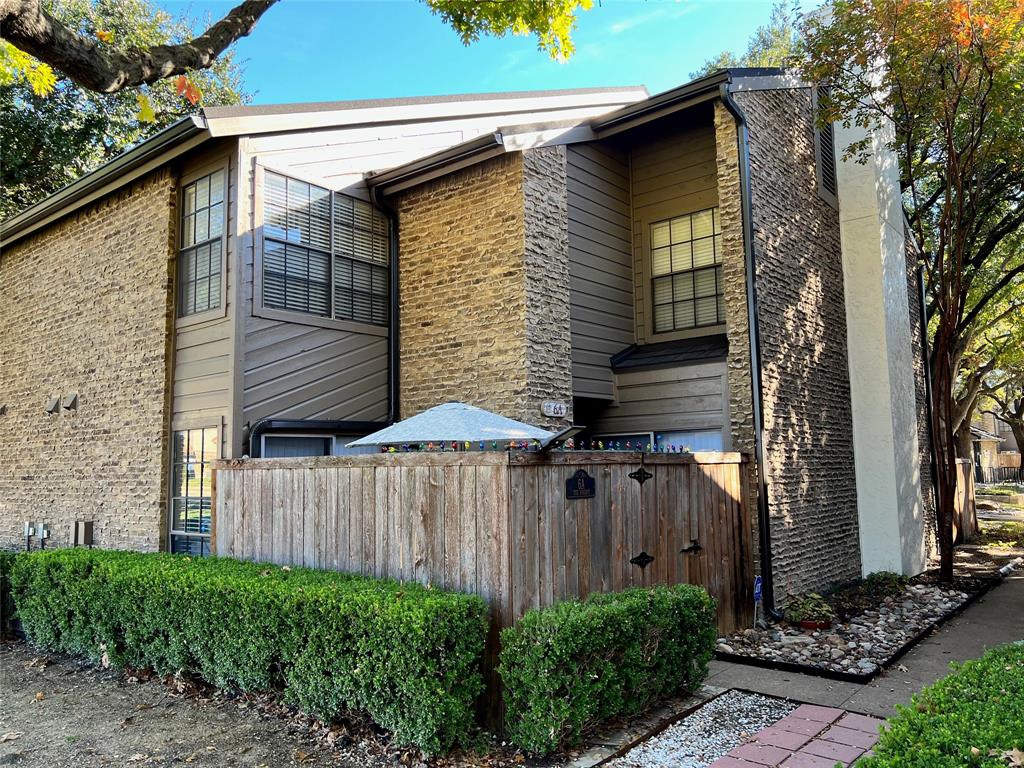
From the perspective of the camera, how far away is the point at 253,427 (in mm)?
8070

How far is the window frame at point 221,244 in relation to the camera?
830cm

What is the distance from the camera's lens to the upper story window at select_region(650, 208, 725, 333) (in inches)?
383

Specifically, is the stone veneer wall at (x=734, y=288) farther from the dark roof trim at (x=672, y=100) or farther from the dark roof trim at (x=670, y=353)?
the dark roof trim at (x=670, y=353)

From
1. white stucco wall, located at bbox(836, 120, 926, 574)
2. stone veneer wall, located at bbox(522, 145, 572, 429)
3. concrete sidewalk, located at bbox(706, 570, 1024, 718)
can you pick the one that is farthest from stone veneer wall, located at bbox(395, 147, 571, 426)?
white stucco wall, located at bbox(836, 120, 926, 574)

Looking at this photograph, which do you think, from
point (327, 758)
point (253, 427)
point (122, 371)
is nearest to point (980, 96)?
point (253, 427)

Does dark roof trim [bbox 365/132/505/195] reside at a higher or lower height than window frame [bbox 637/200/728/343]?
higher

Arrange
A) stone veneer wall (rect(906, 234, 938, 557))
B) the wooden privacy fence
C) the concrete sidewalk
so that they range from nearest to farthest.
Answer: the wooden privacy fence
the concrete sidewalk
stone veneer wall (rect(906, 234, 938, 557))

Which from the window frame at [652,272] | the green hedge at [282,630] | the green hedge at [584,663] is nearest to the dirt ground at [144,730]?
the green hedge at [282,630]

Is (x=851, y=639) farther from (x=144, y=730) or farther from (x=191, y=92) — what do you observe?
(x=191, y=92)

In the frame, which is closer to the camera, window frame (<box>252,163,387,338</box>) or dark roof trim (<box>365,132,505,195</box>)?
window frame (<box>252,163,387,338</box>)

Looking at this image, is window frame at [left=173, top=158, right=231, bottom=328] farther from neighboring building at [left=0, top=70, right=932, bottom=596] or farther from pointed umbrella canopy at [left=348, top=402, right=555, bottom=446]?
pointed umbrella canopy at [left=348, top=402, right=555, bottom=446]

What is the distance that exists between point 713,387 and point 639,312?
6.66 ft

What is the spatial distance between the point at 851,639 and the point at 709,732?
322 cm

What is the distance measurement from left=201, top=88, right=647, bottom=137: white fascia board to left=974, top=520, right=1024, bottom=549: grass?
11269 mm
